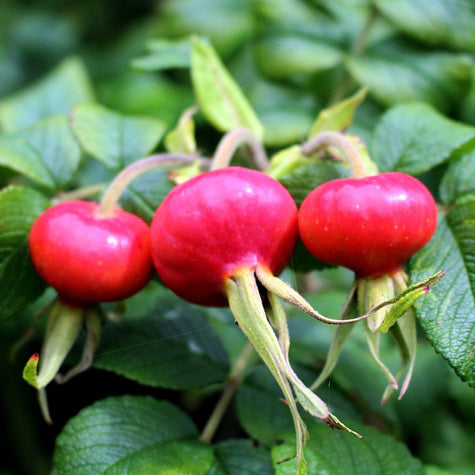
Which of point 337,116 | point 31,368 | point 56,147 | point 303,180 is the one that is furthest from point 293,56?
point 31,368

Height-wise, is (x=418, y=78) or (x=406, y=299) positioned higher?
(x=406, y=299)

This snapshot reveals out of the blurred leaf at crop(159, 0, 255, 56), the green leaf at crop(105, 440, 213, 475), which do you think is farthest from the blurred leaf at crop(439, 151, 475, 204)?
the blurred leaf at crop(159, 0, 255, 56)

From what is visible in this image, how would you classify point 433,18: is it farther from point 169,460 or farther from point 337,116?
point 169,460

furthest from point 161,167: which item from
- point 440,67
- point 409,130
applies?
point 440,67

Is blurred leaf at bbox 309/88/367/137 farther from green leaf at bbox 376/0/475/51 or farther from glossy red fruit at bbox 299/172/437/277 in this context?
green leaf at bbox 376/0/475/51

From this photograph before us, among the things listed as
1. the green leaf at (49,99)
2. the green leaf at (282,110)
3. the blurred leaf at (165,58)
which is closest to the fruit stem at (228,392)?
the green leaf at (282,110)

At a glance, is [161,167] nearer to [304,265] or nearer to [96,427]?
[304,265]

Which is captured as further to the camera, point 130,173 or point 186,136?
point 186,136

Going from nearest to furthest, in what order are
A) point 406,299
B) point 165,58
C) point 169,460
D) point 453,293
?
point 406,299, point 453,293, point 169,460, point 165,58
